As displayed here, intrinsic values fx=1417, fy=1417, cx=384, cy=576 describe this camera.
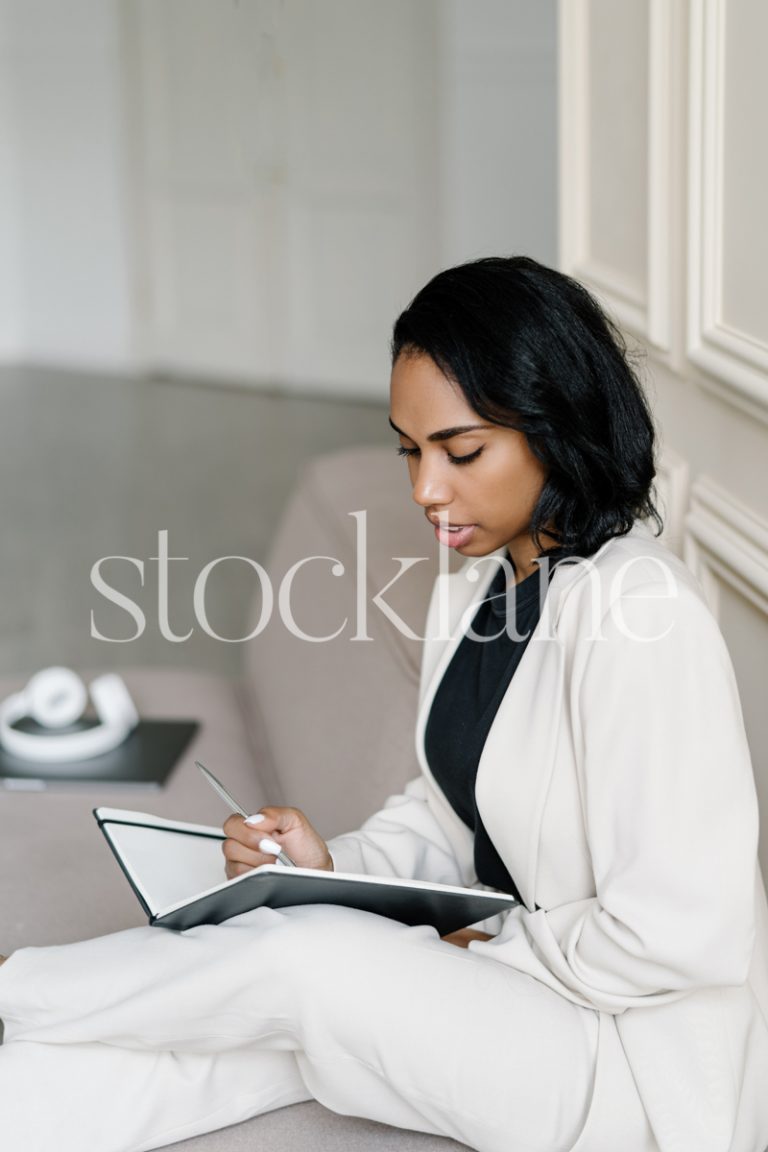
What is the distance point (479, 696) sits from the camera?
1497mm

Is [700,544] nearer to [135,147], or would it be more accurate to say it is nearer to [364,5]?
[364,5]

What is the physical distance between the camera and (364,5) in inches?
239

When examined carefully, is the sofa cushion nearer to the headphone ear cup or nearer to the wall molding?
the wall molding

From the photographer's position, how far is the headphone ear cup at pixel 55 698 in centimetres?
215

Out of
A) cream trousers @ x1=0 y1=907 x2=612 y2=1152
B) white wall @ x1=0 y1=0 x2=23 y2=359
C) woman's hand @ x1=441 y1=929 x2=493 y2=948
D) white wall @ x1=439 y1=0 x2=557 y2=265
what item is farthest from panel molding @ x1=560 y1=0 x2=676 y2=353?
white wall @ x1=0 y1=0 x2=23 y2=359

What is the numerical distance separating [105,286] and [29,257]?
43 centimetres

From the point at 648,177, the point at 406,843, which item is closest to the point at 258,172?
the point at 648,177

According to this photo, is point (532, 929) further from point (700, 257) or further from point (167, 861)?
point (700, 257)

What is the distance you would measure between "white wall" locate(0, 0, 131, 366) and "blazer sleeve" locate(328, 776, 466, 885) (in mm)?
5818

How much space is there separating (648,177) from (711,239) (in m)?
0.26

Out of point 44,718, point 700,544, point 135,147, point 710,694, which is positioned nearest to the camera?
point 710,694

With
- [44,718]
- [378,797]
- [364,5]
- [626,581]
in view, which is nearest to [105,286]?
[364,5]

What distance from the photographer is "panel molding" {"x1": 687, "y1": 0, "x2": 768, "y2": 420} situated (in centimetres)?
144

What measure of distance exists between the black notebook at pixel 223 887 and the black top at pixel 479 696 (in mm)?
143
